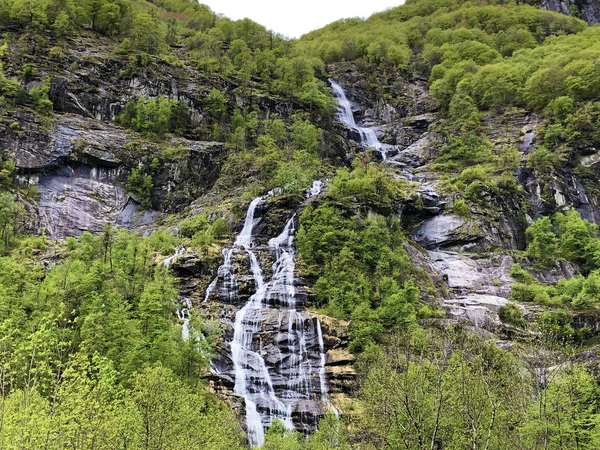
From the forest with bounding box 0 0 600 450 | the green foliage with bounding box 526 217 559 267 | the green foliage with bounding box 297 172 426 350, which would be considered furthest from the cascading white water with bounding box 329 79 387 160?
the green foliage with bounding box 297 172 426 350

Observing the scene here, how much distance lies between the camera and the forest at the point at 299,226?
16672 millimetres

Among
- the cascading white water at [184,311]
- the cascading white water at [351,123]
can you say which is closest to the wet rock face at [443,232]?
the cascading white water at [351,123]

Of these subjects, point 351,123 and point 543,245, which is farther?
point 351,123

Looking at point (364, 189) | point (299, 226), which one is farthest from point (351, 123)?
point (299, 226)

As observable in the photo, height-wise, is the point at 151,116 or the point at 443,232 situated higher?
the point at 151,116

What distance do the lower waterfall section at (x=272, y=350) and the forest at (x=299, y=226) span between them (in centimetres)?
131

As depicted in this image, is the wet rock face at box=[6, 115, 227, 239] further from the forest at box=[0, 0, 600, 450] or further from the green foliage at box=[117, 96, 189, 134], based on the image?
the green foliage at box=[117, 96, 189, 134]

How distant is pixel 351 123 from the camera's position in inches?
3147

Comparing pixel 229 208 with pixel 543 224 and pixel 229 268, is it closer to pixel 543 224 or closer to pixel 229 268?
pixel 229 268

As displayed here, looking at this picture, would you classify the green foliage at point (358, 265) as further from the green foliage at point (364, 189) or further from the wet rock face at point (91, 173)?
the wet rock face at point (91, 173)

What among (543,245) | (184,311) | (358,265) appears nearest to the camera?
(184,311)

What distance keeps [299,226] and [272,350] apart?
1476 centimetres

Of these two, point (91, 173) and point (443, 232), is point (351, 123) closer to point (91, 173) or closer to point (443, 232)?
point (443, 232)

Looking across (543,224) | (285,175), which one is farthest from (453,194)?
(285,175)
